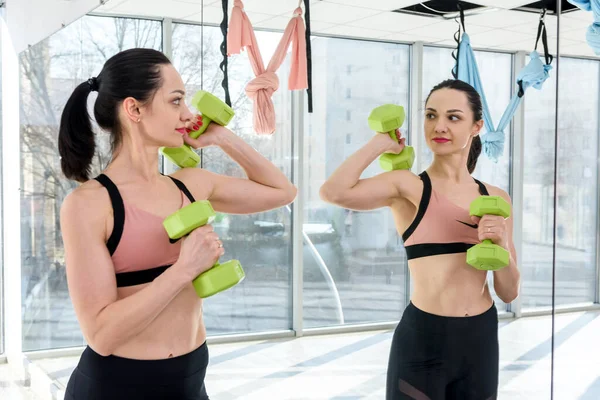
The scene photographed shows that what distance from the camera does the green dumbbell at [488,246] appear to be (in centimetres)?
166

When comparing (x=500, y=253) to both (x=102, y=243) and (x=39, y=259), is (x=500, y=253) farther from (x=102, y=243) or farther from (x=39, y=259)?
(x=39, y=259)

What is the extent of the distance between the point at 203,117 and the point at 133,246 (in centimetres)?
41

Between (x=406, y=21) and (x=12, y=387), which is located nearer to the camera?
(x=406, y=21)

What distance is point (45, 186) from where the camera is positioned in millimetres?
4902

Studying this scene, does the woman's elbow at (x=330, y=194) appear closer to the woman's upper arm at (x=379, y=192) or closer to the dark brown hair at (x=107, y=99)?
the woman's upper arm at (x=379, y=192)

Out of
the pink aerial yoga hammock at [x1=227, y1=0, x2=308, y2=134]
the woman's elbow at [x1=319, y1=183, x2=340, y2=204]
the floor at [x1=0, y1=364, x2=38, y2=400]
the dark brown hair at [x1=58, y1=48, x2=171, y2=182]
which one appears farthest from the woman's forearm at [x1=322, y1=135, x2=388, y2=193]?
the floor at [x1=0, y1=364, x2=38, y2=400]

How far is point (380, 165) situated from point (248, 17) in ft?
3.51

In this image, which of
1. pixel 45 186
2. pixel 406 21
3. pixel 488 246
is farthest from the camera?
pixel 45 186

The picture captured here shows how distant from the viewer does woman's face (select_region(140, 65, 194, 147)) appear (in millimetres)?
1501

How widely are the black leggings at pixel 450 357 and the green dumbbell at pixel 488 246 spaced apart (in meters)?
0.21

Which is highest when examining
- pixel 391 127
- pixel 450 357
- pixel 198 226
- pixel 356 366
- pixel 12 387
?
pixel 391 127

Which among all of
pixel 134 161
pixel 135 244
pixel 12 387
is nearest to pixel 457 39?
pixel 134 161

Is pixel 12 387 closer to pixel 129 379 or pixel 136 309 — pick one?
pixel 129 379

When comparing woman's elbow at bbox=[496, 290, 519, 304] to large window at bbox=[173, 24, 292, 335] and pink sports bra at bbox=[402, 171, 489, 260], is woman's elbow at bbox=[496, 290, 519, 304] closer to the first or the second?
pink sports bra at bbox=[402, 171, 489, 260]
